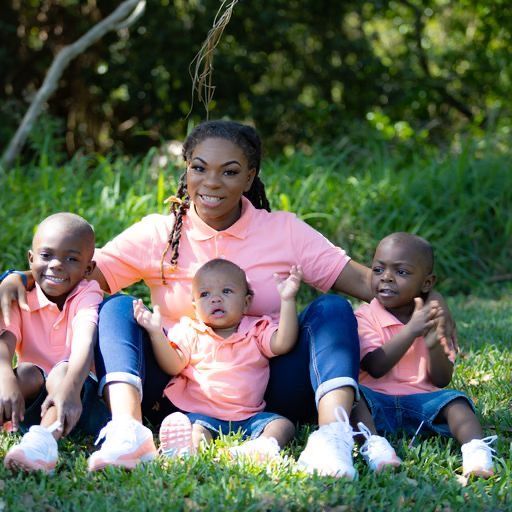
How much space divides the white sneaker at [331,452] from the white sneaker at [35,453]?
82cm

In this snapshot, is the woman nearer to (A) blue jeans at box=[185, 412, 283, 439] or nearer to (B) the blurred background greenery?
(A) blue jeans at box=[185, 412, 283, 439]

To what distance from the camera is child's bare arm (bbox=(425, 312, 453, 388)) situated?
334 cm

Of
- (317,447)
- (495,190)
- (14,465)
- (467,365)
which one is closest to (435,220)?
(495,190)

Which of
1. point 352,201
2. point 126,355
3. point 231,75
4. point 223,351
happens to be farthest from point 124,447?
point 231,75

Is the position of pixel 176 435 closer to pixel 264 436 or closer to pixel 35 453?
pixel 264 436

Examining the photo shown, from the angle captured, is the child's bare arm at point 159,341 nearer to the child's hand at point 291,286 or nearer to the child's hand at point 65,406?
the child's hand at point 65,406

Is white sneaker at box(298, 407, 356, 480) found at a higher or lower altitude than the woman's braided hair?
lower

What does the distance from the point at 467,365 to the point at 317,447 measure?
64.3 inches

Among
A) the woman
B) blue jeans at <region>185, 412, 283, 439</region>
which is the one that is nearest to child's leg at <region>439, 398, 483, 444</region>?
the woman

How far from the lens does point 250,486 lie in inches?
109

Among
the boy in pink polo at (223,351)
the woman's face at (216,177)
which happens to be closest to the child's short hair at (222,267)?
the boy in pink polo at (223,351)

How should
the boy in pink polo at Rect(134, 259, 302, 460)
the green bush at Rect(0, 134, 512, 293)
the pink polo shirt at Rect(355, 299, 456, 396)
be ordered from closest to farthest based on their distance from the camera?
the boy in pink polo at Rect(134, 259, 302, 460) → the pink polo shirt at Rect(355, 299, 456, 396) → the green bush at Rect(0, 134, 512, 293)

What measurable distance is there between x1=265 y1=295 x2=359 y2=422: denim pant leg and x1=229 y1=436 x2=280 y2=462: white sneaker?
0.26 meters

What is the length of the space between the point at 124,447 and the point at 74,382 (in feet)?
1.12
